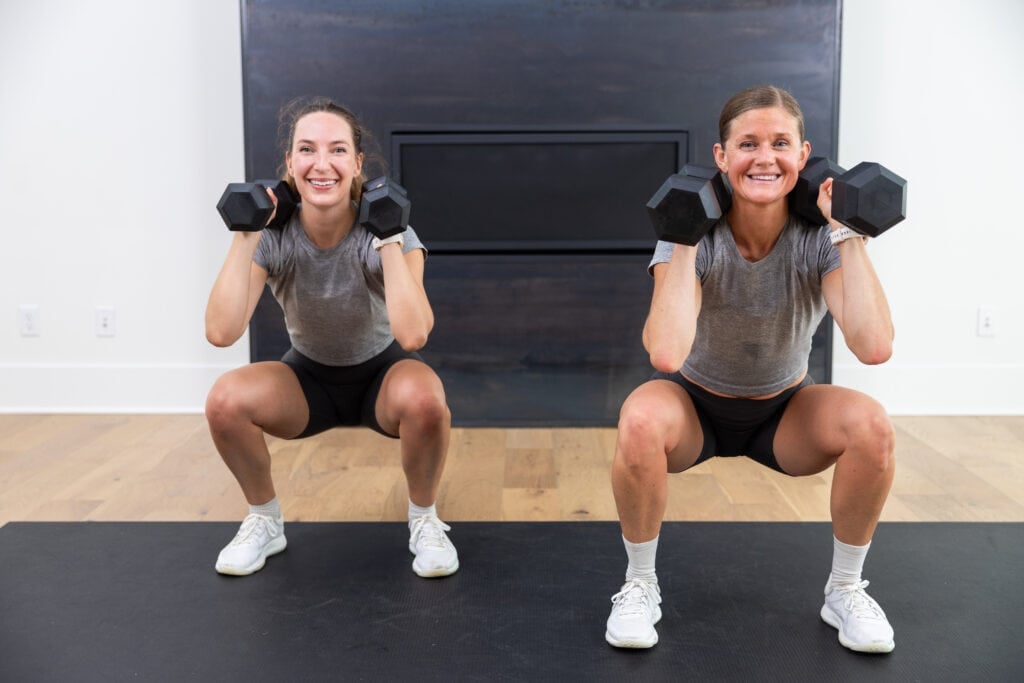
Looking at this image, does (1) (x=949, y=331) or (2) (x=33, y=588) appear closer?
(2) (x=33, y=588)

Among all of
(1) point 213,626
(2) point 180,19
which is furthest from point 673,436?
(2) point 180,19

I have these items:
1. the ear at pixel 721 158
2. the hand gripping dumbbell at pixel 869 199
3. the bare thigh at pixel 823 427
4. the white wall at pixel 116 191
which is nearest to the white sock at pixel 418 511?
the bare thigh at pixel 823 427

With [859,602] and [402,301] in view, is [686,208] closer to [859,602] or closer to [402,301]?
[402,301]

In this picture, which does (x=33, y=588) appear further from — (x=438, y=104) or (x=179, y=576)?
(x=438, y=104)

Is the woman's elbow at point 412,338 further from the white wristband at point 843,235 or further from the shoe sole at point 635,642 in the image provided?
the white wristband at point 843,235

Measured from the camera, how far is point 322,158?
1.93m

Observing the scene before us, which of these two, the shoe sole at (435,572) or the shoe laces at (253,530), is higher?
the shoe laces at (253,530)

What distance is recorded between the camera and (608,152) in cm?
315

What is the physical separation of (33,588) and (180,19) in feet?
7.01

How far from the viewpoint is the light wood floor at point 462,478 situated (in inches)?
93.2

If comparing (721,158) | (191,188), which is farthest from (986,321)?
(191,188)

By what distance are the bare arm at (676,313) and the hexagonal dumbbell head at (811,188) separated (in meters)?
0.22

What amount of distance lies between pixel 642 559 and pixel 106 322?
2444 millimetres

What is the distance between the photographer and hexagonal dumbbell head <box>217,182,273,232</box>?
6.02 feet
